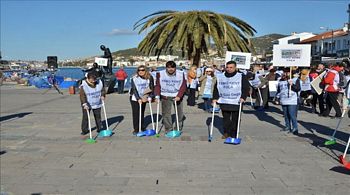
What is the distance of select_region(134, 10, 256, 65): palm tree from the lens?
1480 centimetres

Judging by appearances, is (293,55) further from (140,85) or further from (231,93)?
(140,85)

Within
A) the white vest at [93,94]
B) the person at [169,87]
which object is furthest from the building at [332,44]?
the white vest at [93,94]

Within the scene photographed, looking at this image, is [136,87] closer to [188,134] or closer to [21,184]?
[188,134]

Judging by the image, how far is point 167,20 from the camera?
629 inches

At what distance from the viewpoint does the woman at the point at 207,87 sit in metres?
12.0

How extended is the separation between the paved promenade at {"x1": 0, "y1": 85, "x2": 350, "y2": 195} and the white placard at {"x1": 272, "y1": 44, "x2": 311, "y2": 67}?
163cm

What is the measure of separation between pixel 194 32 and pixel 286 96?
700 cm

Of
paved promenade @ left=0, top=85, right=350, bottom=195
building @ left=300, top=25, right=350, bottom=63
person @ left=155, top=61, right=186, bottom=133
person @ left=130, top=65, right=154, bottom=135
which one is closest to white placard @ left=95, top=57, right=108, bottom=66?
paved promenade @ left=0, top=85, right=350, bottom=195

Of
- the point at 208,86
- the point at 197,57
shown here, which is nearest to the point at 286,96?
the point at 208,86

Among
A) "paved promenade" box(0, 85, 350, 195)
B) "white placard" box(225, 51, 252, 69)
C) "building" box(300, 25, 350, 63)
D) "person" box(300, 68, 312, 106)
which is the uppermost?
"building" box(300, 25, 350, 63)

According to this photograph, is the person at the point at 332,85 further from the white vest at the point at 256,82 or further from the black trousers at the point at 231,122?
the black trousers at the point at 231,122

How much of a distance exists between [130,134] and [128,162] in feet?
8.19

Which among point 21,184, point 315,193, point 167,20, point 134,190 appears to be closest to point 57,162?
point 21,184

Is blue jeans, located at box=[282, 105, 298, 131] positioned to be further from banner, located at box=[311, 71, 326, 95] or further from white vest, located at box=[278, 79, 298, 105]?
banner, located at box=[311, 71, 326, 95]
